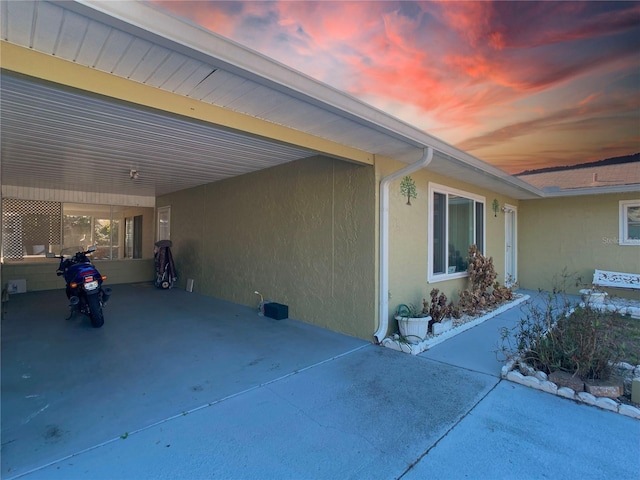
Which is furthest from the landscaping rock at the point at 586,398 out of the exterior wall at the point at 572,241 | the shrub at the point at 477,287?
the exterior wall at the point at 572,241

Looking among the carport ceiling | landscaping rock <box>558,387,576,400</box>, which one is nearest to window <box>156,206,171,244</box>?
the carport ceiling

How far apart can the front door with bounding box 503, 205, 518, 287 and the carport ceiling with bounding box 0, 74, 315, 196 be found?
640 cm

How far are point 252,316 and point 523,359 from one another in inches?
162

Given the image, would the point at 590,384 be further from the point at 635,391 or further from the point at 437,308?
the point at 437,308

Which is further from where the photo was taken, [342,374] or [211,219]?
[211,219]

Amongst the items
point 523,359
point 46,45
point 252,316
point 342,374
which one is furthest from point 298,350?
point 46,45

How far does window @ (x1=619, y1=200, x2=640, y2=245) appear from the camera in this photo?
7246 mm

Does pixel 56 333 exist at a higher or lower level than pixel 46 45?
lower

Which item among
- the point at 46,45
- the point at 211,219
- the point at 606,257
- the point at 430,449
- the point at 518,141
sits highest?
the point at 518,141

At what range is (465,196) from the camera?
6.45 meters

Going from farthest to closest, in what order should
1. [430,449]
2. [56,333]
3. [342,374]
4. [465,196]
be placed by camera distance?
[465,196] < [56,333] < [342,374] < [430,449]

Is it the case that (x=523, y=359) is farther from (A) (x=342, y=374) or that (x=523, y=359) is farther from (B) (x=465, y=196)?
(B) (x=465, y=196)

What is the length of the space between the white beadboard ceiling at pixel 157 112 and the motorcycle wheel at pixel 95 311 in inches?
88.7

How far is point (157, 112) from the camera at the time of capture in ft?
8.43
